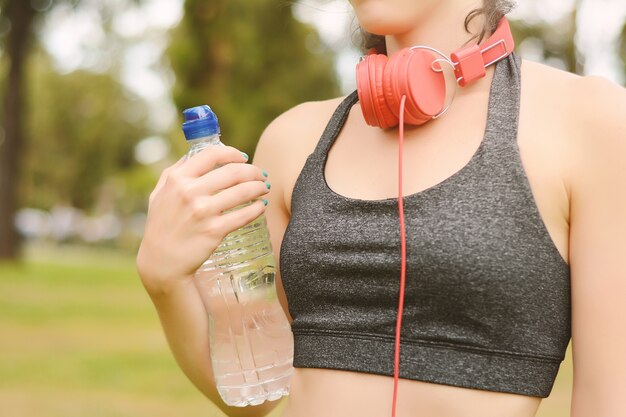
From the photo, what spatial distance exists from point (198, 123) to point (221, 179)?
0.45 feet

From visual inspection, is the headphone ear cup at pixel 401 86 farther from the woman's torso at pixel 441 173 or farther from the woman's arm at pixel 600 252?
the woman's arm at pixel 600 252

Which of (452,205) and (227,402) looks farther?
(227,402)

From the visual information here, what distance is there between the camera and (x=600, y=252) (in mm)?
1440

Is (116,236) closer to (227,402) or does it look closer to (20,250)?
(20,250)

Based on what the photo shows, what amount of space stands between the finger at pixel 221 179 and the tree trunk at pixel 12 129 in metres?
17.4

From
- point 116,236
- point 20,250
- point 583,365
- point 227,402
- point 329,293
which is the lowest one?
point 116,236

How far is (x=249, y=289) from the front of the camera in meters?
2.09

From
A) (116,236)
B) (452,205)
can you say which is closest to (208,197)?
(452,205)

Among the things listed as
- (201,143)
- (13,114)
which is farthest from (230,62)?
(201,143)

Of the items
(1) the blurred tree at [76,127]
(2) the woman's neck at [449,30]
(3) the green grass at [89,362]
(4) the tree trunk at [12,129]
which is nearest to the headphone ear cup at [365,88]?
(2) the woman's neck at [449,30]

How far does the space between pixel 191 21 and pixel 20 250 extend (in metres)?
6.67

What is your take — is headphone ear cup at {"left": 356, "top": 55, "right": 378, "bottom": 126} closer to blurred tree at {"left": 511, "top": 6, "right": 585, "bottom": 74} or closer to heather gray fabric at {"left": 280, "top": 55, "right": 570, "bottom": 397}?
heather gray fabric at {"left": 280, "top": 55, "right": 570, "bottom": 397}

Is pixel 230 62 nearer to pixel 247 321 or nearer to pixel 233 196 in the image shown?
pixel 247 321

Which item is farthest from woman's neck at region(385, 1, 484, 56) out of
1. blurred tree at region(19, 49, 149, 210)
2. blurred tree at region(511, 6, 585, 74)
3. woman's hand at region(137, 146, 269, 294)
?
blurred tree at region(19, 49, 149, 210)
